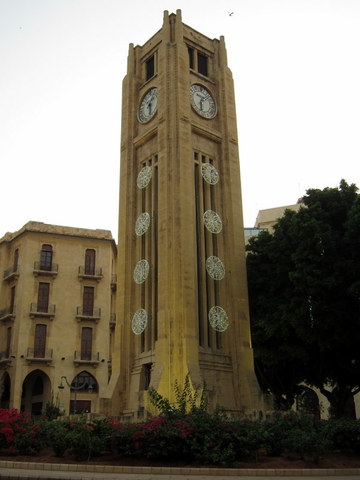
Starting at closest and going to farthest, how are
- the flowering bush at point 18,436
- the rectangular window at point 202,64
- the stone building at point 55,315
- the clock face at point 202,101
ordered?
the flowering bush at point 18,436 < the clock face at point 202,101 < the rectangular window at point 202,64 < the stone building at point 55,315

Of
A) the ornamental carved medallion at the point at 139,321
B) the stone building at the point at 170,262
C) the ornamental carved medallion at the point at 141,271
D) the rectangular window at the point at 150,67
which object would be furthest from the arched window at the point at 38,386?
the rectangular window at the point at 150,67

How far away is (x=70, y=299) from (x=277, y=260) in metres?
20.6

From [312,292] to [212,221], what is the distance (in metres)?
8.33

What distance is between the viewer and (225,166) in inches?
1250

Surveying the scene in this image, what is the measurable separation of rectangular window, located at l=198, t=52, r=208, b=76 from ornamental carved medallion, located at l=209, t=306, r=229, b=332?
15524 mm

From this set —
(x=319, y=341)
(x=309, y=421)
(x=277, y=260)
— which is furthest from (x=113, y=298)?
(x=309, y=421)

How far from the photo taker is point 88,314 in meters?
42.5

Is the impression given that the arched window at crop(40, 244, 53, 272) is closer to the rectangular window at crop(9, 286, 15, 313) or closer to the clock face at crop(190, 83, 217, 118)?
the rectangular window at crop(9, 286, 15, 313)

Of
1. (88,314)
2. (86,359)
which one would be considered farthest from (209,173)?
(86,359)

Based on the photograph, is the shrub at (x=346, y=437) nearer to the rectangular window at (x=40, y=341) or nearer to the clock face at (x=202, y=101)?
the clock face at (x=202, y=101)

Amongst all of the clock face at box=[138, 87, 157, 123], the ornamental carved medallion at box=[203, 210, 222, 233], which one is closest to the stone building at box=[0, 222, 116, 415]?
the clock face at box=[138, 87, 157, 123]

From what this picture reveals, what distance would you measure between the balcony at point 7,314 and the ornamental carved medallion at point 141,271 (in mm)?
15470

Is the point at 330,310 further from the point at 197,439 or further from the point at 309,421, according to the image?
the point at 197,439

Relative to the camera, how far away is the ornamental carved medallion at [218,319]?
2803 cm
